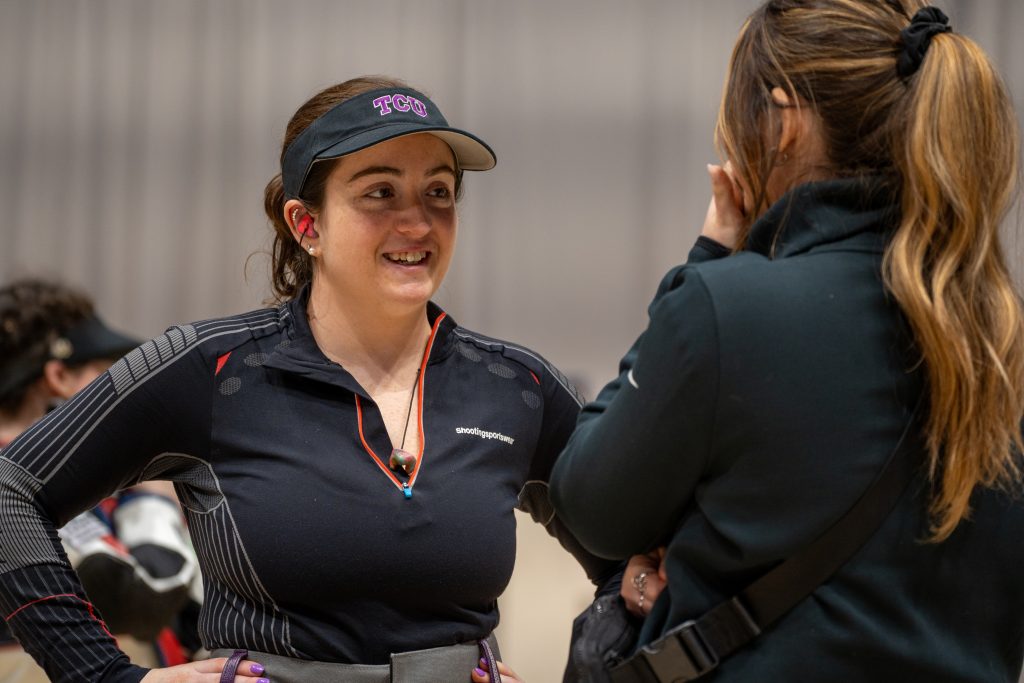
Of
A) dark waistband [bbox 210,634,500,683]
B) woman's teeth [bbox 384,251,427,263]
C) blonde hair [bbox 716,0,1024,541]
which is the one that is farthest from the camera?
woman's teeth [bbox 384,251,427,263]

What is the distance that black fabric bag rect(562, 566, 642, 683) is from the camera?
4.54ft

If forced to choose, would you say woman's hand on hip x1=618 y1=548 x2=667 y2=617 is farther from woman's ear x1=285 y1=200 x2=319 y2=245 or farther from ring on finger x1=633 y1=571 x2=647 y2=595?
woman's ear x1=285 y1=200 x2=319 y2=245

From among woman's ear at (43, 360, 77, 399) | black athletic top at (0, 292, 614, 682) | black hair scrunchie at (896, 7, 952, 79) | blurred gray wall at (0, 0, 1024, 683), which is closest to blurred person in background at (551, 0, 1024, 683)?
black hair scrunchie at (896, 7, 952, 79)

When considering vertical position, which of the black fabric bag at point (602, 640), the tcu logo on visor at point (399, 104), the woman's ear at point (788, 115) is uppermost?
the woman's ear at point (788, 115)

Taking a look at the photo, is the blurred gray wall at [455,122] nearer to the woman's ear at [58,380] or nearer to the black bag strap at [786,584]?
the woman's ear at [58,380]

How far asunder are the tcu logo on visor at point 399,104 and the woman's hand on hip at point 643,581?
0.84 meters

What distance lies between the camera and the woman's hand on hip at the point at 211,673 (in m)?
1.67

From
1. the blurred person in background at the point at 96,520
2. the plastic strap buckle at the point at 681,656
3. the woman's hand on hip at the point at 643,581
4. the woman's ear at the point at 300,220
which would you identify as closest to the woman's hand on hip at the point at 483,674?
the woman's hand on hip at the point at 643,581

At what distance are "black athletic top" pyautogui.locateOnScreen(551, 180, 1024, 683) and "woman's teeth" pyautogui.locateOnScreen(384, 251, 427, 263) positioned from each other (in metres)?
0.69

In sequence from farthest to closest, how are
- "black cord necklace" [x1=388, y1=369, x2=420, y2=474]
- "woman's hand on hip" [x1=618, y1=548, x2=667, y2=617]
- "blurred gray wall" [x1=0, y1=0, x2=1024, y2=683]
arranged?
"blurred gray wall" [x1=0, y1=0, x2=1024, y2=683]
"black cord necklace" [x1=388, y1=369, x2=420, y2=474]
"woman's hand on hip" [x1=618, y1=548, x2=667, y2=617]

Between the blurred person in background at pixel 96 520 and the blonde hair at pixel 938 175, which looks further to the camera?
the blurred person in background at pixel 96 520

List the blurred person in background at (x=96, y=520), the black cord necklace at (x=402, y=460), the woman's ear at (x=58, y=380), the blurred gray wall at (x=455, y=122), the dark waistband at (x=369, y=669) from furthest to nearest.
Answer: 1. the blurred gray wall at (x=455, y=122)
2. the woman's ear at (x=58, y=380)
3. the blurred person in background at (x=96, y=520)
4. the black cord necklace at (x=402, y=460)
5. the dark waistband at (x=369, y=669)

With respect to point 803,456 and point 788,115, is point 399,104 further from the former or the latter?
point 803,456

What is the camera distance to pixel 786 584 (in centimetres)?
124
